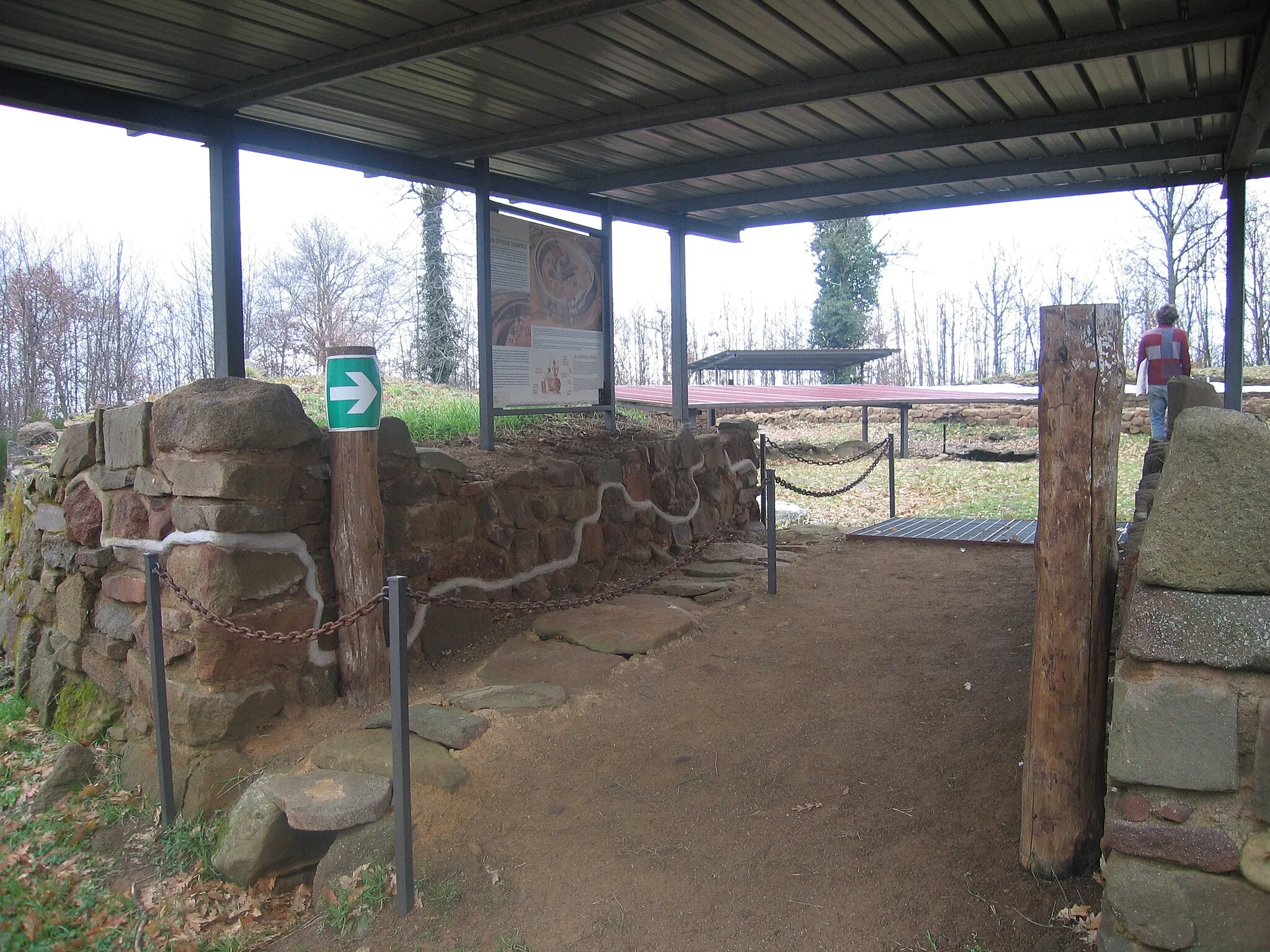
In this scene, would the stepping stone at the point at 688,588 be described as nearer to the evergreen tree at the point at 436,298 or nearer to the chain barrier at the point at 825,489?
the chain barrier at the point at 825,489

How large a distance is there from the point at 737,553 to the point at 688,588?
51.7 inches

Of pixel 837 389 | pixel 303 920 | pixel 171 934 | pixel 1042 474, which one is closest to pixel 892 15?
pixel 1042 474

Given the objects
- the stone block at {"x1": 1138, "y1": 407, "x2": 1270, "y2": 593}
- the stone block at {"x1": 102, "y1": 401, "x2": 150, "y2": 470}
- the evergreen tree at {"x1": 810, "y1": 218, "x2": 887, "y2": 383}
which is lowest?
the stone block at {"x1": 1138, "y1": 407, "x2": 1270, "y2": 593}

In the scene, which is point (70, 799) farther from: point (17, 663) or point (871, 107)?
point (871, 107)

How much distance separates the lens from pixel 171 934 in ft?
12.3

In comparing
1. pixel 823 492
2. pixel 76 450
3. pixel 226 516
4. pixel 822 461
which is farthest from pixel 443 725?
pixel 822 461

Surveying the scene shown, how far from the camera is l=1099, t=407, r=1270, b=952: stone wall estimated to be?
7.72ft

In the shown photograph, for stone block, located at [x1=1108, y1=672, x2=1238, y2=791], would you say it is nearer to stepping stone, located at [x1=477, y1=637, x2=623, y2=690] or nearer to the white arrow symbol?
stepping stone, located at [x1=477, y1=637, x2=623, y2=690]

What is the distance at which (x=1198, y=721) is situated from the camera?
2.38 meters

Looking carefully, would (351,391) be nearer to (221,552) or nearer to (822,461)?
(221,552)

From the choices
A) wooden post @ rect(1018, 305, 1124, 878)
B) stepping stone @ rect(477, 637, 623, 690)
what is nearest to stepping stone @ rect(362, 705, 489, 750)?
stepping stone @ rect(477, 637, 623, 690)

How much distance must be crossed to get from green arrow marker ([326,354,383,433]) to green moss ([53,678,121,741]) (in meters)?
2.31

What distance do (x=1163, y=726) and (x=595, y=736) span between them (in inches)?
108

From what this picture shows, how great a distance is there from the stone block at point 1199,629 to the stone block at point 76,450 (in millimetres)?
5594
